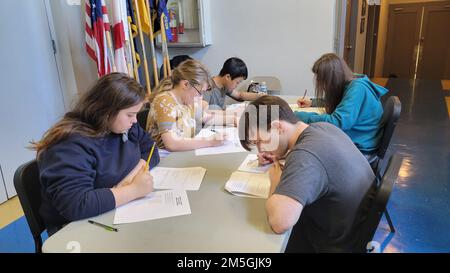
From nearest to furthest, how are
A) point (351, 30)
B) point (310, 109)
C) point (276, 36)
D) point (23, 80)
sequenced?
point (310, 109), point (23, 80), point (276, 36), point (351, 30)

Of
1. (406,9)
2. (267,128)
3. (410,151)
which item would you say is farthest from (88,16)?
(406,9)

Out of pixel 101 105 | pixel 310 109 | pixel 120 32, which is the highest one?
pixel 120 32

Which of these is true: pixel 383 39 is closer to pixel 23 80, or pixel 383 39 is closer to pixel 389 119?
pixel 389 119

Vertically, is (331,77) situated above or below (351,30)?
below

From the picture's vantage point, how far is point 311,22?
3.50 meters

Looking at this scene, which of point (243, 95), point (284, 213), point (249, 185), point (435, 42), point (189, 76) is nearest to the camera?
point (284, 213)

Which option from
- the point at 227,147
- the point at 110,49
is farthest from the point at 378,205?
the point at 110,49

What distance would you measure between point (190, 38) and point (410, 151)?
2703 millimetres

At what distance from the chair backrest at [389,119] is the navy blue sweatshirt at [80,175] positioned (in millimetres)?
1426

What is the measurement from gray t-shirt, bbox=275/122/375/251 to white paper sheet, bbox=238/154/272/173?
30 cm

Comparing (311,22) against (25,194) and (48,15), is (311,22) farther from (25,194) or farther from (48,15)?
(25,194)

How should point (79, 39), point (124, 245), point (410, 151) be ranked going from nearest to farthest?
1. point (124, 245)
2. point (79, 39)
3. point (410, 151)

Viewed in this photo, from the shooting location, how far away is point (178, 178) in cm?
145

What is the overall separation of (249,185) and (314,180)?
0.37 m
